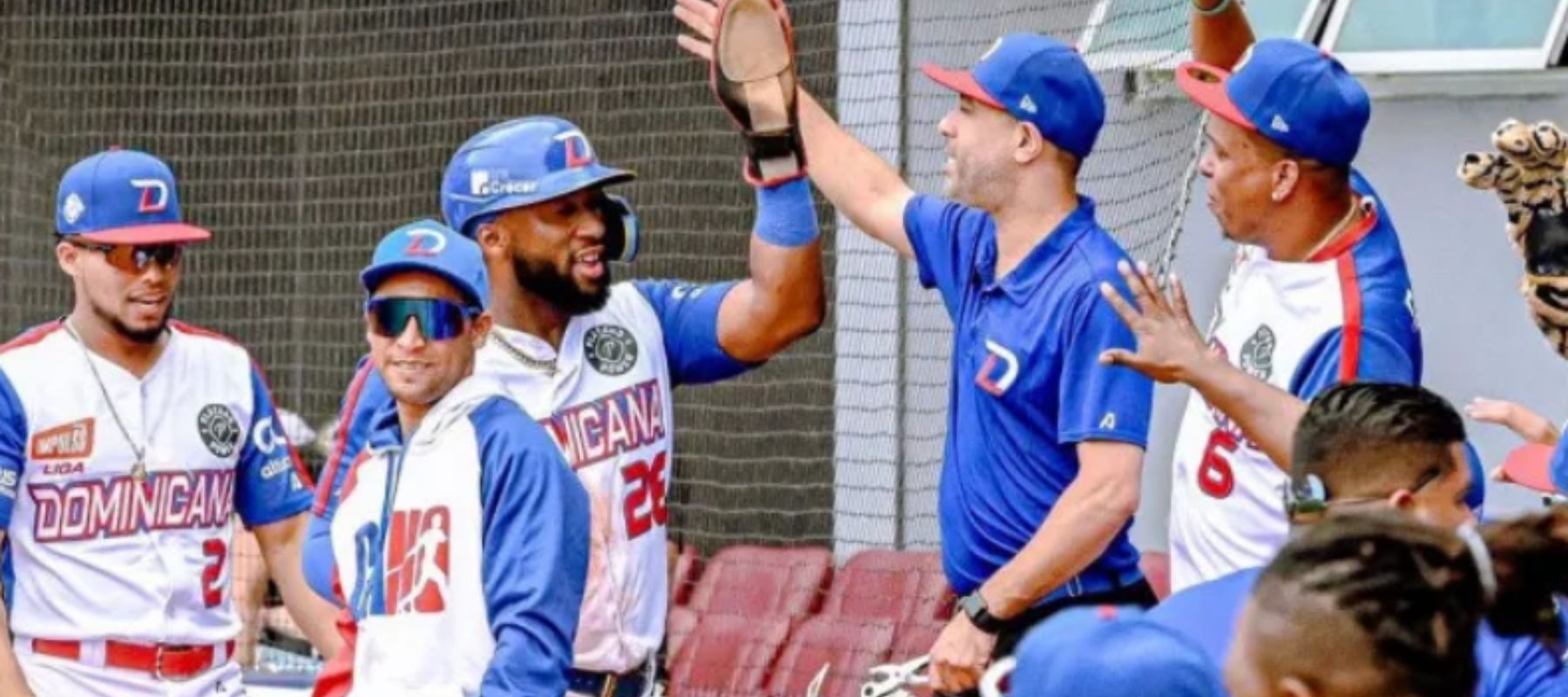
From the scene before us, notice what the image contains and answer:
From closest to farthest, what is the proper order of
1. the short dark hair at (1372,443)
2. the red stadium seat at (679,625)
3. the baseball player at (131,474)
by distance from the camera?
the short dark hair at (1372,443) < the baseball player at (131,474) < the red stadium seat at (679,625)

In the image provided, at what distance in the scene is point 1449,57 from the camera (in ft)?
30.2

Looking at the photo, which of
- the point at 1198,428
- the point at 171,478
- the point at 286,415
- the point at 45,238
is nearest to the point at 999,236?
the point at 1198,428

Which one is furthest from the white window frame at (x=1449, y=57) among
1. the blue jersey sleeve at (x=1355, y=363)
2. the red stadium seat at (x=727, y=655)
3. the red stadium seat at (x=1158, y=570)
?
the blue jersey sleeve at (x=1355, y=363)

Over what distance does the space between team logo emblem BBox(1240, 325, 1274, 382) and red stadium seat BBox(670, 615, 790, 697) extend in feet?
15.1

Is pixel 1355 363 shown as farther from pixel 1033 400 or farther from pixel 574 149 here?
pixel 574 149

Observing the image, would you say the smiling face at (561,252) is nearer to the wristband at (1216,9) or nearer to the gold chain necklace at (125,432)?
the gold chain necklace at (125,432)

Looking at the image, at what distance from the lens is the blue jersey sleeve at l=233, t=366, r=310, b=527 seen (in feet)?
21.3

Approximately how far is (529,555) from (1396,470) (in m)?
A: 1.41

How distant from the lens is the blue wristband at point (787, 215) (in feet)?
17.3

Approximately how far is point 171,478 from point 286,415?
16.9 feet

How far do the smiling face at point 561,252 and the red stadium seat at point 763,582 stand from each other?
184 inches

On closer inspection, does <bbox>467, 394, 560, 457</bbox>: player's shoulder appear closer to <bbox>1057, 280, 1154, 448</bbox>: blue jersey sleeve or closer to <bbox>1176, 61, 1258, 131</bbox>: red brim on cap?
<bbox>1057, 280, 1154, 448</bbox>: blue jersey sleeve

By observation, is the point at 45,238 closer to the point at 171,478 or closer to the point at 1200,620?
the point at 171,478

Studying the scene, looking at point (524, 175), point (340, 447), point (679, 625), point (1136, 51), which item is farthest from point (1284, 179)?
point (679, 625)
